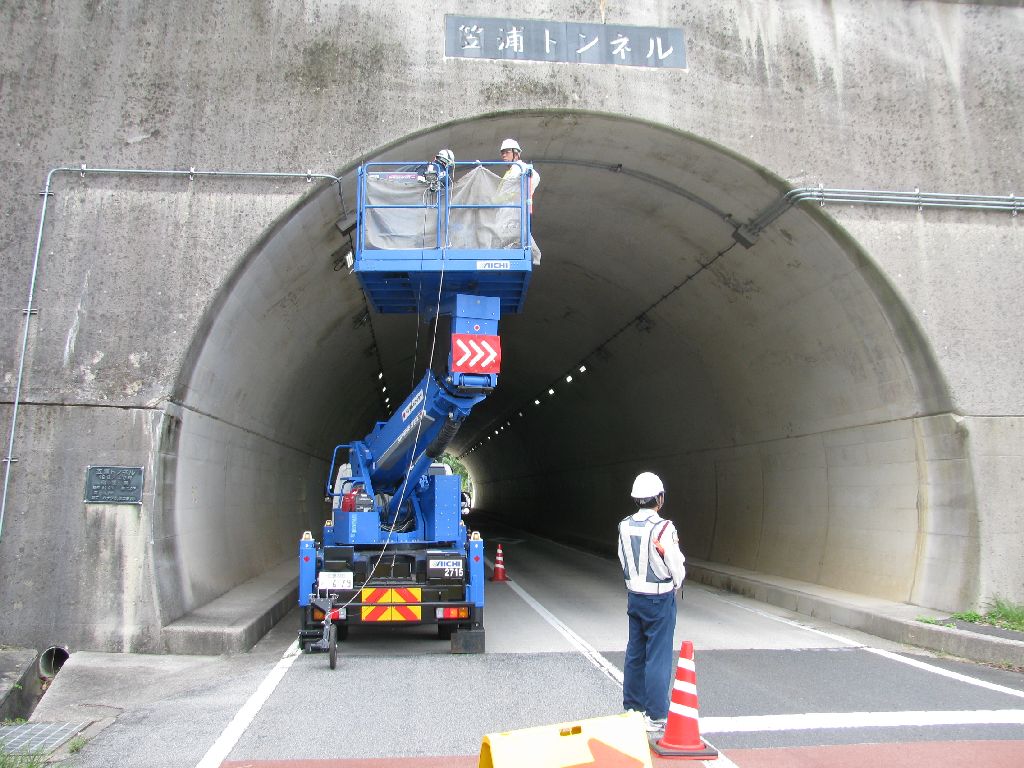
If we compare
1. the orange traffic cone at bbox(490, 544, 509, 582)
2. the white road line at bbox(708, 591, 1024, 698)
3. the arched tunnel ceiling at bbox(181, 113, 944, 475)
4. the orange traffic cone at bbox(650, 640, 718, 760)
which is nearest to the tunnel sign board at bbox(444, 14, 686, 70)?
the arched tunnel ceiling at bbox(181, 113, 944, 475)

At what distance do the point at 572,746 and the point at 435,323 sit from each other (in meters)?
5.48

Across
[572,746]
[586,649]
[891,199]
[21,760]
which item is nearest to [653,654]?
[572,746]

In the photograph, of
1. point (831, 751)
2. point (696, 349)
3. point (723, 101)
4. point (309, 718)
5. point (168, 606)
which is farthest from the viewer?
point (696, 349)

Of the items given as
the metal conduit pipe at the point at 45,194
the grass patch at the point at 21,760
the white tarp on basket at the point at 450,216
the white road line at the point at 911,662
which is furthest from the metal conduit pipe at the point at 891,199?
the grass patch at the point at 21,760

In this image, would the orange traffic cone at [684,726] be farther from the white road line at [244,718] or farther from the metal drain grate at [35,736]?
the metal drain grate at [35,736]

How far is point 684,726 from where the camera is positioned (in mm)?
4809

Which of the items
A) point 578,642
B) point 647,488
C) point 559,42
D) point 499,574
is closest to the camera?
point 647,488

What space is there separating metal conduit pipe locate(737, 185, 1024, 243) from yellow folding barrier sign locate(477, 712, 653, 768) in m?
8.32

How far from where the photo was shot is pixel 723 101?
10.1 metres

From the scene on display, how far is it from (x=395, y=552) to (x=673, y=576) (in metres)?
4.21

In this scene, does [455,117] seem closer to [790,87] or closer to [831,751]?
[790,87]

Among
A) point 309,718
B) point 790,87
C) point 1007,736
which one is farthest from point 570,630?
point 790,87

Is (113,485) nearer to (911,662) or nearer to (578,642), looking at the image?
(578,642)

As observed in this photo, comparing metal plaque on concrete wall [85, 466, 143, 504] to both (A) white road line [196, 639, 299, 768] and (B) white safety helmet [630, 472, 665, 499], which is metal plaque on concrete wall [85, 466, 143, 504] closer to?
(A) white road line [196, 639, 299, 768]
